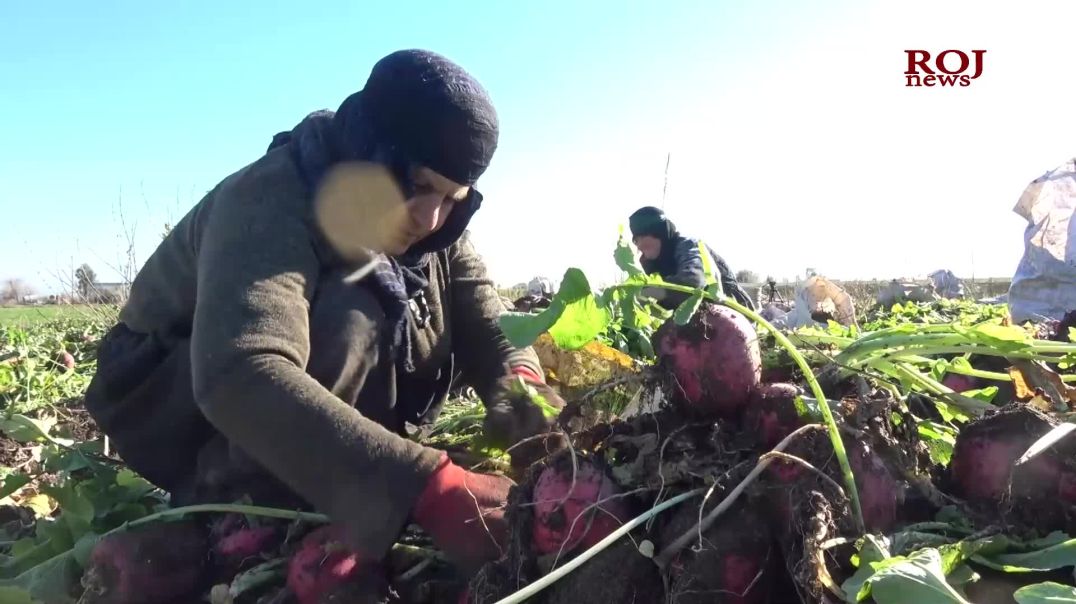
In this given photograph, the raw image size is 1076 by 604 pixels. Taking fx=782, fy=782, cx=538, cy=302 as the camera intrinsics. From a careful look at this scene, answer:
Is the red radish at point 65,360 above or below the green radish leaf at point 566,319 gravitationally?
below

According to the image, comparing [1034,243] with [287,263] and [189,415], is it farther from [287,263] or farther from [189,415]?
[189,415]

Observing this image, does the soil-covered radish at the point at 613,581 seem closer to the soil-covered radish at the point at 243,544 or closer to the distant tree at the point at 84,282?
the soil-covered radish at the point at 243,544

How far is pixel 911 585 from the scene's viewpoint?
98cm

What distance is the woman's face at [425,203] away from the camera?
1944 millimetres

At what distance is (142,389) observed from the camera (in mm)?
2123

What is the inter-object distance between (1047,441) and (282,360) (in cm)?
140

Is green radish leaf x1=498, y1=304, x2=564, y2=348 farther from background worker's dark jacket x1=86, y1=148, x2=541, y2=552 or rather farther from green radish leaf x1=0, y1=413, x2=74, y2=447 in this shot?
green radish leaf x1=0, y1=413, x2=74, y2=447

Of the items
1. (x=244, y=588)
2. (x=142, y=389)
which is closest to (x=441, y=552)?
(x=244, y=588)

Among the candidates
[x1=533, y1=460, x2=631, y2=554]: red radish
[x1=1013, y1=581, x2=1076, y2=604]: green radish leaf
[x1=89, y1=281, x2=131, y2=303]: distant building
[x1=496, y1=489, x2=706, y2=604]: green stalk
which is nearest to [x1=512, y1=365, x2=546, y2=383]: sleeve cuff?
[x1=533, y1=460, x2=631, y2=554]: red radish

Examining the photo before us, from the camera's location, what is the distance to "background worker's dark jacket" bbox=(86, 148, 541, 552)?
60.7 inches

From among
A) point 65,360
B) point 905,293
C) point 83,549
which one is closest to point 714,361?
point 83,549

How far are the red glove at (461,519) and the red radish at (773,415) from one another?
18.5 inches

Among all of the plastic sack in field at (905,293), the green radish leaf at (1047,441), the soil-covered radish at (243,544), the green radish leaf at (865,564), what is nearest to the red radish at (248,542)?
the soil-covered radish at (243,544)

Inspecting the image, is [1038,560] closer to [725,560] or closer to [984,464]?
[984,464]
